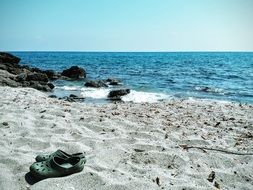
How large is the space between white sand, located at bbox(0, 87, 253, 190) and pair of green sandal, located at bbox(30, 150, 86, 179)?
83 millimetres

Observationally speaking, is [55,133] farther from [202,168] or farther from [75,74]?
[75,74]

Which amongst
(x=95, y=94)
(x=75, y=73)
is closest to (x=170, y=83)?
(x=95, y=94)

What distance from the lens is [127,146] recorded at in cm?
423

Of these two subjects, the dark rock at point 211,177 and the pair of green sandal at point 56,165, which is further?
the dark rock at point 211,177

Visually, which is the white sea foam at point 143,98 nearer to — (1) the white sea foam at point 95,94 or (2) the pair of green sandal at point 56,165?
(1) the white sea foam at point 95,94

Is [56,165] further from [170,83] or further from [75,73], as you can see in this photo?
[75,73]

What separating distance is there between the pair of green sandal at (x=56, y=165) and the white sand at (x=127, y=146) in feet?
0.27

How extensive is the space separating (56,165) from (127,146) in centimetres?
136

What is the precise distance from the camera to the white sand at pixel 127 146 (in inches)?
124

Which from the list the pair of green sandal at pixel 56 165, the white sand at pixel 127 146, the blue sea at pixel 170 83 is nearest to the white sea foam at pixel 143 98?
the blue sea at pixel 170 83

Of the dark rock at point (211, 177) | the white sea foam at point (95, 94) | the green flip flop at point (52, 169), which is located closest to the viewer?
the green flip flop at point (52, 169)

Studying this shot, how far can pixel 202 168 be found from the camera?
11.7 feet

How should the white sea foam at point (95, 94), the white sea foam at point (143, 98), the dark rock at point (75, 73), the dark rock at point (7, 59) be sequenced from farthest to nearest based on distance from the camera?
the dark rock at point (7, 59) < the dark rock at point (75, 73) < the white sea foam at point (95, 94) < the white sea foam at point (143, 98)

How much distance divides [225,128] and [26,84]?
1006 cm
